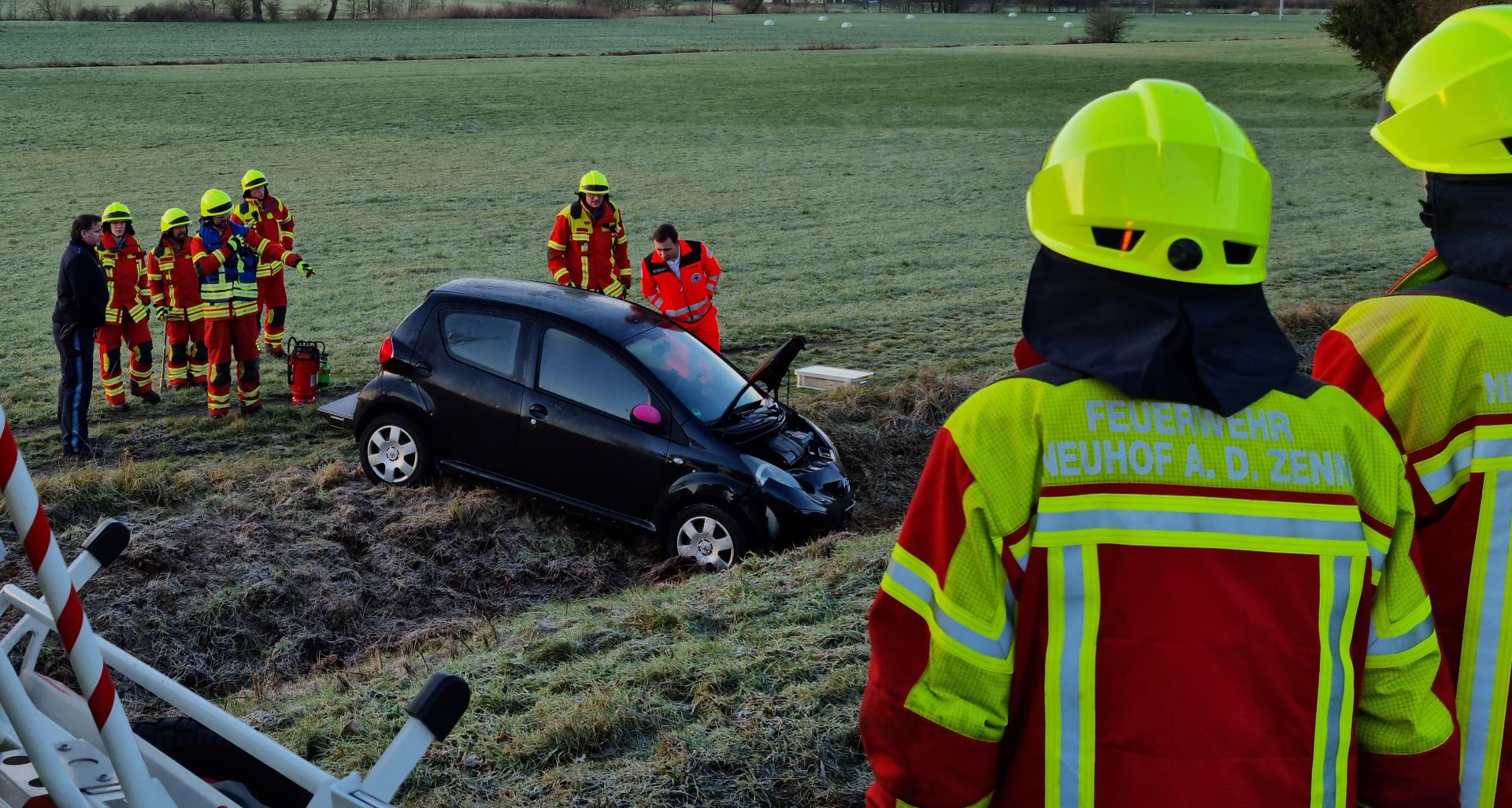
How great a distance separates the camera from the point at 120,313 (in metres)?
12.5

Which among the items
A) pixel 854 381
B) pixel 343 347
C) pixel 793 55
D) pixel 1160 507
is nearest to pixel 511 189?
pixel 343 347

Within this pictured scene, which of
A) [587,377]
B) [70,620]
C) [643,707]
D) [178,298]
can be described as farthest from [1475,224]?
[178,298]

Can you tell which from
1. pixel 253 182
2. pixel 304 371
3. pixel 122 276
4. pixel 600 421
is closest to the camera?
pixel 600 421

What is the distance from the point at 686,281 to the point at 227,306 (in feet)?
14.2

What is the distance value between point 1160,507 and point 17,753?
2.89 meters

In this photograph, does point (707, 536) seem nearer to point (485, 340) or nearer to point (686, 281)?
point (485, 340)

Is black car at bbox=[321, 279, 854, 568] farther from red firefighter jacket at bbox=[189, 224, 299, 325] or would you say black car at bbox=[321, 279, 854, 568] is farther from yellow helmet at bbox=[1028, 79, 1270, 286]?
yellow helmet at bbox=[1028, 79, 1270, 286]

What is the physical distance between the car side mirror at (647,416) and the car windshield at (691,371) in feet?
0.63

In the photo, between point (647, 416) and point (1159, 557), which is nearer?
point (1159, 557)

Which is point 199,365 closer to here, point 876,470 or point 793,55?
point 876,470

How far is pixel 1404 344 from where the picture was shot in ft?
9.24

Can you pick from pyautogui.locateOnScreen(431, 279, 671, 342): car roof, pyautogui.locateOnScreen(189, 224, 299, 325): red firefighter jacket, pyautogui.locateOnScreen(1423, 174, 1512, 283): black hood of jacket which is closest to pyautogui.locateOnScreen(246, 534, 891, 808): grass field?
pyautogui.locateOnScreen(1423, 174, 1512, 283): black hood of jacket

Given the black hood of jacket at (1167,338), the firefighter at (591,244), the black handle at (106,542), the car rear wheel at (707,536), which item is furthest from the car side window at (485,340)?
the black hood of jacket at (1167,338)

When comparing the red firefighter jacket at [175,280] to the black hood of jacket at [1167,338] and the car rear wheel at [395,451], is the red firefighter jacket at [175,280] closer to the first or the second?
the car rear wheel at [395,451]
